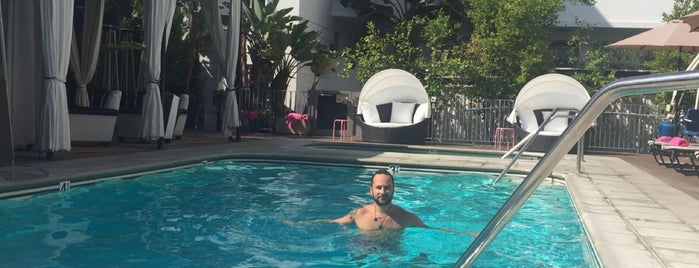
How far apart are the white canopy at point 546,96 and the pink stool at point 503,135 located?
51 cm

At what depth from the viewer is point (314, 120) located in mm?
18219

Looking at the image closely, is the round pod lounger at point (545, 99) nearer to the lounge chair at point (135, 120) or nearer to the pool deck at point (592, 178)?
the pool deck at point (592, 178)

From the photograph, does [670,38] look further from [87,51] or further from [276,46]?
[87,51]

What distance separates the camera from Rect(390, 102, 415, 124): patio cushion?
1655cm

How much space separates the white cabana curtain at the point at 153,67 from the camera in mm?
10969

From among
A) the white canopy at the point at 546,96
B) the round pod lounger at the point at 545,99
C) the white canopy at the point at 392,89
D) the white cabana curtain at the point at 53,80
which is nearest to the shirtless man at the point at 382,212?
the white cabana curtain at the point at 53,80

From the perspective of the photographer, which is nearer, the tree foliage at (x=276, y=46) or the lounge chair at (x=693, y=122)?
the lounge chair at (x=693, y=122)

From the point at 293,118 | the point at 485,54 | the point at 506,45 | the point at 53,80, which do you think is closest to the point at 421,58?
the point at 485,54

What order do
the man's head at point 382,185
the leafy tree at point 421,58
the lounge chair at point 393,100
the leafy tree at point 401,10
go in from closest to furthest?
the man's head at point 382,185 < the lounge chair at point 393,100 < the leafy tree at point 421,58 < the leafy tree at point 401,10

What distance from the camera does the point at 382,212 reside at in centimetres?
555

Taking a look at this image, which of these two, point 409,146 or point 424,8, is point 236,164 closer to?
point 409,146

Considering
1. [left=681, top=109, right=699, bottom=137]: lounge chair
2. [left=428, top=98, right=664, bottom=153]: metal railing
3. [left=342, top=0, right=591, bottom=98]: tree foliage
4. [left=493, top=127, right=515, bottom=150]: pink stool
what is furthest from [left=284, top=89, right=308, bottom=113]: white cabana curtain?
[left=681, top=109, right=699, bottom=137]: lounge chair

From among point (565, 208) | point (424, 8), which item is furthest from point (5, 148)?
point (424, 8)

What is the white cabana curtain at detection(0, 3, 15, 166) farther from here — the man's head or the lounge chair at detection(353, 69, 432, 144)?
the lounge chair at detection(353, 69, 432, 144)
